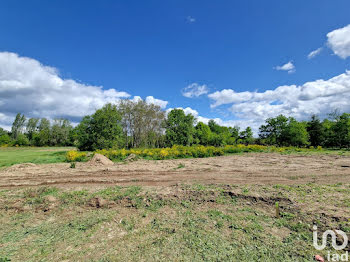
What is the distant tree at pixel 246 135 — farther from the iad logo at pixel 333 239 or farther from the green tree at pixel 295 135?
the iad logo at pixel 333 239

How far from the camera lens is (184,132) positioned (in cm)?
3178

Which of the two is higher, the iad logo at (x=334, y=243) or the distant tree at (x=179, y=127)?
the distant tree at (x=179, y=127)

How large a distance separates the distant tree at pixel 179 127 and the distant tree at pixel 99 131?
37.1 feet

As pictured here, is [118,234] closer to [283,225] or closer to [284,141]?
[283,225]

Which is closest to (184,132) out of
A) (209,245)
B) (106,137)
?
(106,137)

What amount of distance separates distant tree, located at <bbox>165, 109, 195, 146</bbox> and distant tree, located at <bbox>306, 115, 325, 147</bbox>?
30.6 m

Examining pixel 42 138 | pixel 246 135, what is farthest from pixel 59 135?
pixel 246 135

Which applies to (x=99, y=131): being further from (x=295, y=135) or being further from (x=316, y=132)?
(x=316, y=132)

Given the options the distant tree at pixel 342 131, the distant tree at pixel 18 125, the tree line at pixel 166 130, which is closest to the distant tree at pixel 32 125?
the distant tree at pixel 18 125

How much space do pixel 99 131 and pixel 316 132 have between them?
48233 mm

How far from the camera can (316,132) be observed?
37.5 m

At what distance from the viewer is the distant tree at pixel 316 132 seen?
36.2m

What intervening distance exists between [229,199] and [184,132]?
88.1ft

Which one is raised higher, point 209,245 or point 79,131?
point 79,131
